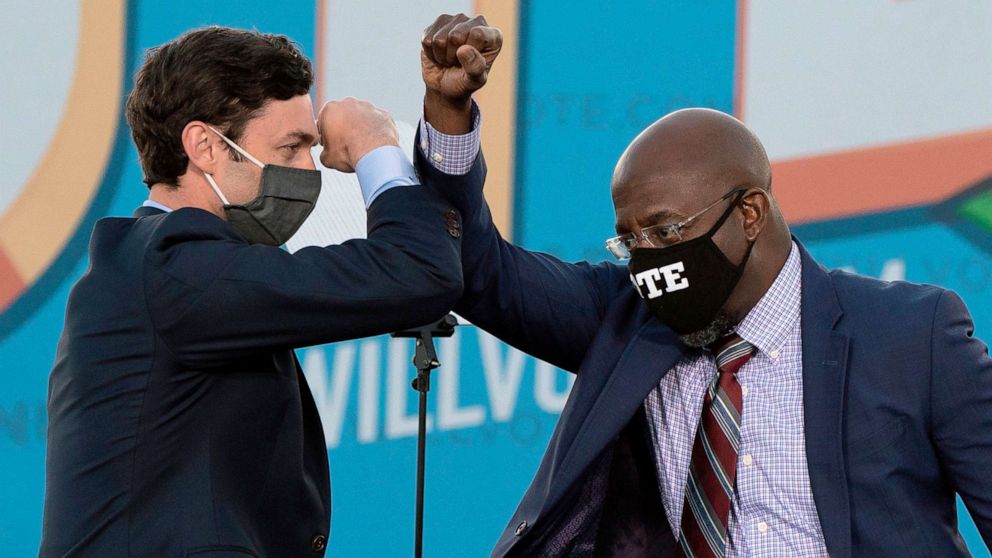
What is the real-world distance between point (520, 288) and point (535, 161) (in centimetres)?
184

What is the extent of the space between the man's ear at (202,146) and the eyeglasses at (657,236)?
29.3 inches

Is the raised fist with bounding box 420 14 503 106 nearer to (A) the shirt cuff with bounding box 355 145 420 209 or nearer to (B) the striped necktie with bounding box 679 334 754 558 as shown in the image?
(A) the shirt cuff with bounding box 355 145 420 209

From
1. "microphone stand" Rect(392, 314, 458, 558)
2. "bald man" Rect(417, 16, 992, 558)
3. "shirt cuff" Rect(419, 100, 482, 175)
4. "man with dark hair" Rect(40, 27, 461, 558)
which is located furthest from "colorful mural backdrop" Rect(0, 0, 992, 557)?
"man with dark hair" Rect(40, 27, 461, 558)

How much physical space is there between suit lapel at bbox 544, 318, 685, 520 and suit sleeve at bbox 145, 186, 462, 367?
52cm

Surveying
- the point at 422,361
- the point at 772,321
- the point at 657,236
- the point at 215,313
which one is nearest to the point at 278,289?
the point at 215,313

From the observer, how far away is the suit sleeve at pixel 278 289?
1966mm

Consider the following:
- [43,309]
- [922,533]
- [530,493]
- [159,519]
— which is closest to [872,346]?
[922,533]

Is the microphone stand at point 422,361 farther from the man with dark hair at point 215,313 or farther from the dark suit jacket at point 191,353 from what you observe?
the dark suit jacket at point 191,353

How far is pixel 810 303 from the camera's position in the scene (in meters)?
2.41

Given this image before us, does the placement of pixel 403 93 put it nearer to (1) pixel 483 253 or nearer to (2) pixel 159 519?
(1) pixel 483 253

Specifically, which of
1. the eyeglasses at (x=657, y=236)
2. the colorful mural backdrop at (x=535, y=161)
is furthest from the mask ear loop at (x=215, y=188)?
the colorful mural backdrop at (x=535, y=161)

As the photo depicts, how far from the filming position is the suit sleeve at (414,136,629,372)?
7.75 feet

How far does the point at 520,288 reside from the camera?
8.29 feet

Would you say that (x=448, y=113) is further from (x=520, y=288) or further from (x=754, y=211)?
(x=754, y=211)
